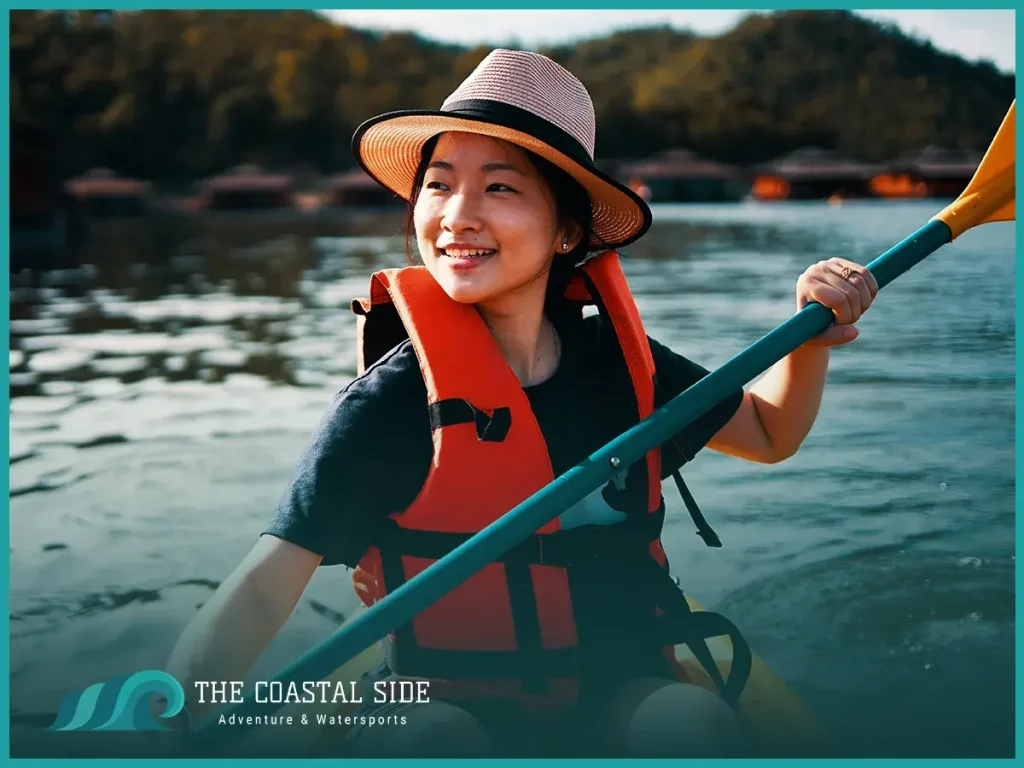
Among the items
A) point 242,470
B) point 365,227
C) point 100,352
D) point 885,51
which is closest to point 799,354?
point 242,470

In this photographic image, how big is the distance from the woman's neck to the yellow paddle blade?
74cm

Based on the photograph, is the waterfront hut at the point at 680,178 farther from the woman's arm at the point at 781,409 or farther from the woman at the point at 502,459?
the woman at the point at 502,459

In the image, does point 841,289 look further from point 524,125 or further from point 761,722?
point 761,722

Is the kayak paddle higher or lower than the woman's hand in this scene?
lower

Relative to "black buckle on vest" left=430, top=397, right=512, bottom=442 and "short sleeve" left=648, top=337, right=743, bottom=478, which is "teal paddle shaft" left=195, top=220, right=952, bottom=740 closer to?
"black buckle on vest" left=430, top=397, right=512, bottom=442

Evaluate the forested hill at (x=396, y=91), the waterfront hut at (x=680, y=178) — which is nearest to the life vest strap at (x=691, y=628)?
the forested hill at (x=396, y=91)

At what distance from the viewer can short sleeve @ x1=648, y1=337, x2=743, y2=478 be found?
2.04 metres

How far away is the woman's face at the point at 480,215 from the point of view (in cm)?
181

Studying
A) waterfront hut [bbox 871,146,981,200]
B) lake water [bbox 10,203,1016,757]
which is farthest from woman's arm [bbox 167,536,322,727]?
waterfront hut [bbox 871,146,981,200]

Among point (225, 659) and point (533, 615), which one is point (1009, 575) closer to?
point (533, 615)

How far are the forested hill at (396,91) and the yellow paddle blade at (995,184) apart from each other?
3369 cm

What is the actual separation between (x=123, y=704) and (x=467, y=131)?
1004mm

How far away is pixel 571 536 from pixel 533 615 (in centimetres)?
14

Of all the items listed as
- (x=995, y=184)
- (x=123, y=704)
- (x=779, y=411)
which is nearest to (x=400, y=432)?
(x=123, y=704)
